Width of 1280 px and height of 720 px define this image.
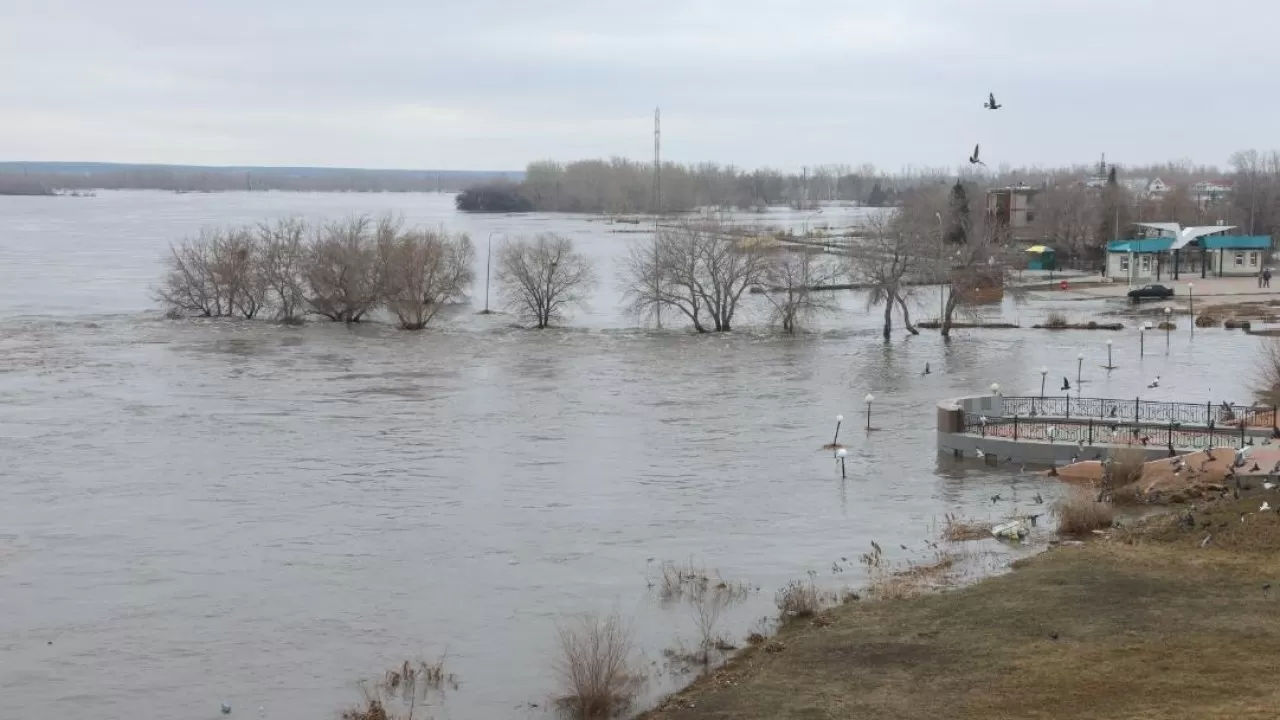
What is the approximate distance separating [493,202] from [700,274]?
437 feet

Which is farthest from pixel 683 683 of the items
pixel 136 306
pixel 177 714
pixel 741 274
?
pixel 136 306

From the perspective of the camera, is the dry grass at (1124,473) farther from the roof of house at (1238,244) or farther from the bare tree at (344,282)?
the roof of house at (1238,244)

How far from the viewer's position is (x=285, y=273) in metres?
59.9

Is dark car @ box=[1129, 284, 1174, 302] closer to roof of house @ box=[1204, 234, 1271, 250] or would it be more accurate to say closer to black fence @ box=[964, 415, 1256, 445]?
roof of house @ box=[1204, 234, 1271, 250]

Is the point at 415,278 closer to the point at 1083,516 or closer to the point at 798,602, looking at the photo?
the point at 1083,516

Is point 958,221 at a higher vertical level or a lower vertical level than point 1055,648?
higher

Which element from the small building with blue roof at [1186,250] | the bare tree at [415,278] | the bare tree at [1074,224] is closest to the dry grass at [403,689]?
the bare tree at [415,278]

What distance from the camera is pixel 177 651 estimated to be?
55.8 ft

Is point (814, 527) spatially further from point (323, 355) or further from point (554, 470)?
point (323, 355)

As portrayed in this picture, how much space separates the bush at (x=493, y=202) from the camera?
187875 millimetres

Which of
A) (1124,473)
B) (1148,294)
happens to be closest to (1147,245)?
(1148,294)

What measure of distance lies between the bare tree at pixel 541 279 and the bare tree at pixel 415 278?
9.15ft

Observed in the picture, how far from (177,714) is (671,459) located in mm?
14642

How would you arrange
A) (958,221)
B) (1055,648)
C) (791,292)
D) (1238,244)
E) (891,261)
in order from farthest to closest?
(1238,244) → (958,221) → (891,261) → (791,292) → (1055,648)
